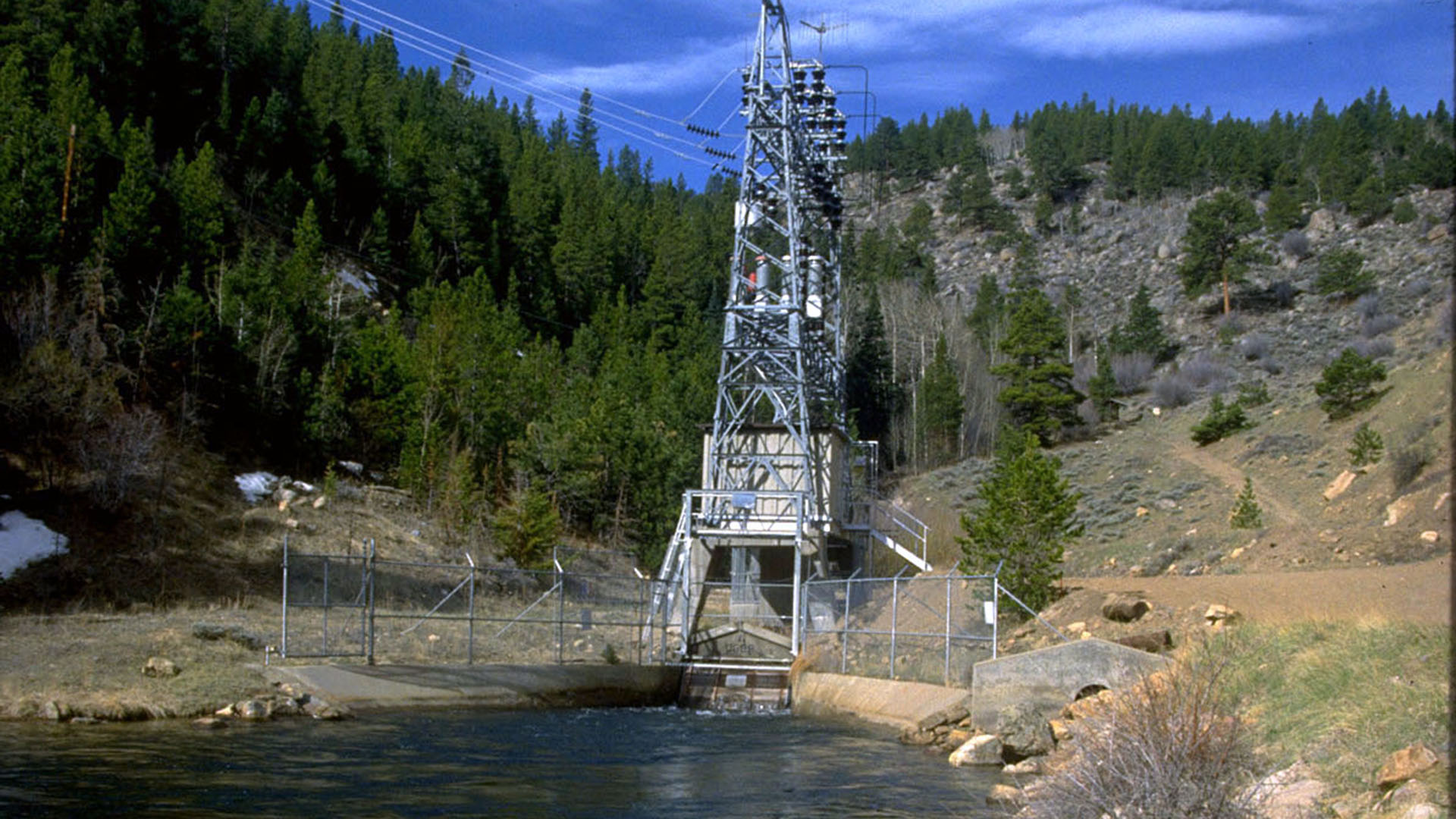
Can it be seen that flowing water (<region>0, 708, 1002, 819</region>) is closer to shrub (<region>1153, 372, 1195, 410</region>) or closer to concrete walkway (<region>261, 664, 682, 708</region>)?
concrete walkway (<region>261, 664, 682, 708</region>)

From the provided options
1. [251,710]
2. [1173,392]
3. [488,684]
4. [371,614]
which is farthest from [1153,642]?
[1173,392]

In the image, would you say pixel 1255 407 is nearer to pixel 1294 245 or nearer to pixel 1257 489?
pixel 1257 489

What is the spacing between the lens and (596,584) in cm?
4212

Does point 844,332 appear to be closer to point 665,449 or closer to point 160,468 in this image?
point 665,449

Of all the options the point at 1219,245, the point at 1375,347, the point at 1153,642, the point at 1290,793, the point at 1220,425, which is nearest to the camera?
the point at 1290,793

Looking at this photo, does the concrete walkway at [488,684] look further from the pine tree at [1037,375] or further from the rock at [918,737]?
the pine tree at [1037,375]

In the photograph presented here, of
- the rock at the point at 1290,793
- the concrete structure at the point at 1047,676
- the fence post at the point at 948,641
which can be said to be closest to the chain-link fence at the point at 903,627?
the fence post at the point at 948,641

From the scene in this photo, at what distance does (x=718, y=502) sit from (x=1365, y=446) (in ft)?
70.9

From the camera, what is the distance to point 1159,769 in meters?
9.96

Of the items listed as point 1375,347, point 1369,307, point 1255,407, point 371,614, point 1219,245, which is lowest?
point 371,614

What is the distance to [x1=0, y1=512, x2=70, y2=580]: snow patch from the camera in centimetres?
3209

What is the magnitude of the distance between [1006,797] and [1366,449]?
31.6 metres

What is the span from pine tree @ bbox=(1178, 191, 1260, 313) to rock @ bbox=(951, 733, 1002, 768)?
252 feet

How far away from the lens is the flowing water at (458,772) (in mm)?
14469
